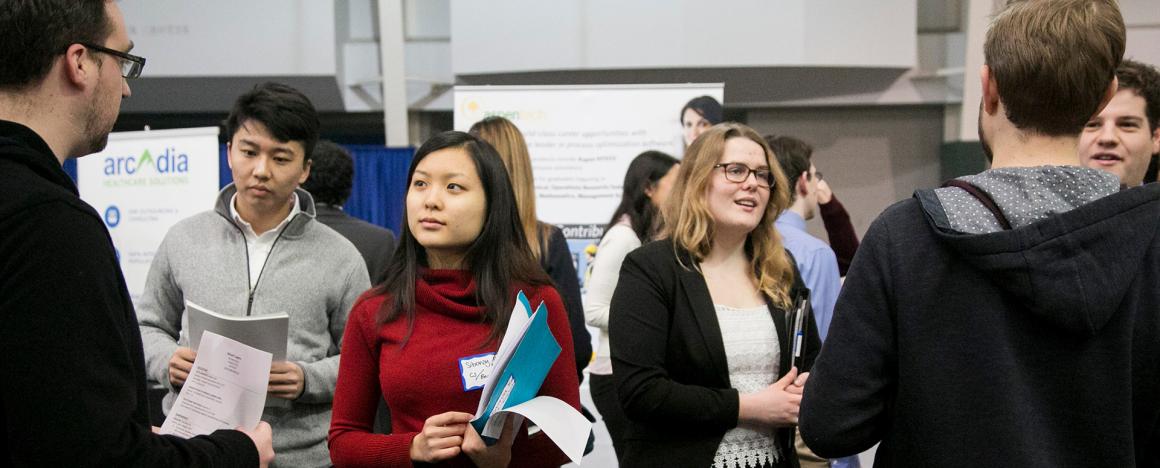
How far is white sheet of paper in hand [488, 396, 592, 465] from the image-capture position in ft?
4.78

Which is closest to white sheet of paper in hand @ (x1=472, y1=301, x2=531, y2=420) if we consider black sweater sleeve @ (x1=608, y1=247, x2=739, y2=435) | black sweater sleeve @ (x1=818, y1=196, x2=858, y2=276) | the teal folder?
the teal folder

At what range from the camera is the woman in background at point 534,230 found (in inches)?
107

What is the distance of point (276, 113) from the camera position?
7.61 ft

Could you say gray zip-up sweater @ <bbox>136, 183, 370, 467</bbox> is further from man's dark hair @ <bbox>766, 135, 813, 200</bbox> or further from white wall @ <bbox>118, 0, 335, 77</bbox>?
white wall @ <bbox>118, 0, 335, 77</bbox>

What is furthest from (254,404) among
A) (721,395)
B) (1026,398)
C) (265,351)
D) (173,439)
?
(1026,398)

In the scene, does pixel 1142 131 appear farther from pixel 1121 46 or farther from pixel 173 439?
pixel 173 439

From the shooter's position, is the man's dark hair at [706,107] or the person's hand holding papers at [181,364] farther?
the man's dark hair at [706,107]

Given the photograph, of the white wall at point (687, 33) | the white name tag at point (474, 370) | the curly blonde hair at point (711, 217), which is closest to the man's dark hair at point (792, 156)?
the curly blonde hair at point (711, 217)

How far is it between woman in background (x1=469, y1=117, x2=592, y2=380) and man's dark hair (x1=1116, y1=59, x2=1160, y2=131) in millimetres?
1488

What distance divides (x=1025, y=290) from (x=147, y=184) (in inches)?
180

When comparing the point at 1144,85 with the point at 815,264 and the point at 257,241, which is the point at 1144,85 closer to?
the point at 815,264

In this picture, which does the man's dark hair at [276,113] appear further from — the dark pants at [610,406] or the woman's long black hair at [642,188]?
the woman's long black hair at [642,188]

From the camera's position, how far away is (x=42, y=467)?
102 centimetres

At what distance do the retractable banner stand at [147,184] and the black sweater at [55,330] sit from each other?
365cm
